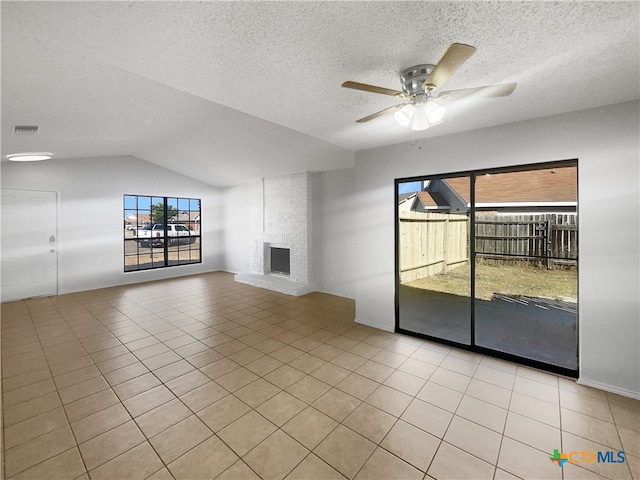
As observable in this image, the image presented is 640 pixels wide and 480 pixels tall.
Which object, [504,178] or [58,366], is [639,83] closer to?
[504,178]

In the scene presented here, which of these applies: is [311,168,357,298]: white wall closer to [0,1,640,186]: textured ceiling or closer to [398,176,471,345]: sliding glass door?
[398,176,471,345]: sliding glass door

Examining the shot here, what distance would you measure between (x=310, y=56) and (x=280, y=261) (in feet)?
17.4

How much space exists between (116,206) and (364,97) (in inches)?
249

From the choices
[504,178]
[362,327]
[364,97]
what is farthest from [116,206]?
[504,178]

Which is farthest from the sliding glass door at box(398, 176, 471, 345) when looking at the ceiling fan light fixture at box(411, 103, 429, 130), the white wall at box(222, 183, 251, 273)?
the white wall at box(222, 183, 251, 273)

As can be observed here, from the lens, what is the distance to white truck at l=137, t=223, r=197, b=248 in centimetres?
695

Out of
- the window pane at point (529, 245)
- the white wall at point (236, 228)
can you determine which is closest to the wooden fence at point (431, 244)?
the window pane at point (529, 245)

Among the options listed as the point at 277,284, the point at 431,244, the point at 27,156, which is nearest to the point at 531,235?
the point at 431,244

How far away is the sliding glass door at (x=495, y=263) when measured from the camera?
3.21m

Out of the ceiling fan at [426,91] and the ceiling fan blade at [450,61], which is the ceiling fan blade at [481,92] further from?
the ceiling fan blade at [450,61]

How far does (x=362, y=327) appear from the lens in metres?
3.87

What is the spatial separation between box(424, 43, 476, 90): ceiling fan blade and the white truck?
719 centimetres

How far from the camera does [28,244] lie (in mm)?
5250

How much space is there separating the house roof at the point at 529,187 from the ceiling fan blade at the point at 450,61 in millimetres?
3466
